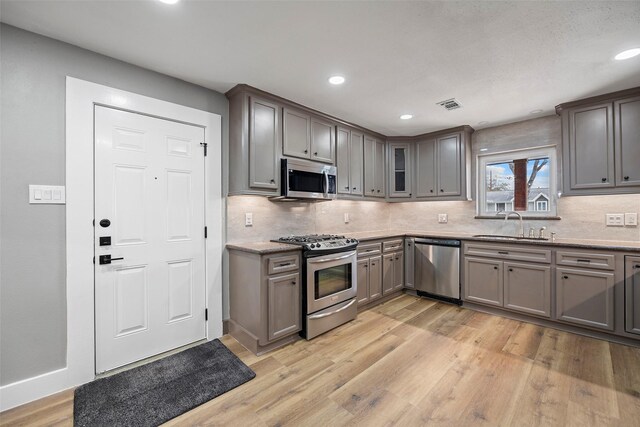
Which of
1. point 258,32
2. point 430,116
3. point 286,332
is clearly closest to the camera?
point 258,32

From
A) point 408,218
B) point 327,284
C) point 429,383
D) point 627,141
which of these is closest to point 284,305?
point 327,284

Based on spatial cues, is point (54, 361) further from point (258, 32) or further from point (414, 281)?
point (414, 281)

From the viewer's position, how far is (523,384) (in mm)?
1991

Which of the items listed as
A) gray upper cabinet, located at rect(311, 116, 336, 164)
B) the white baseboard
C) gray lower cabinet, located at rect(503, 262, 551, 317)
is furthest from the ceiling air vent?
the white baseboard

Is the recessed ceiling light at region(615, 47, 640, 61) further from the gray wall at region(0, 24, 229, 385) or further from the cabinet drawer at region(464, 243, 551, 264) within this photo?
the gray wall at region(0, 24, 229, 385)

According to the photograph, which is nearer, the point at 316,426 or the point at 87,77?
the point at 316,426

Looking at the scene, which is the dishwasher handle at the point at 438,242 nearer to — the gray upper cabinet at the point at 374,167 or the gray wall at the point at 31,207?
the gray upper cabinet at the point at 374,167

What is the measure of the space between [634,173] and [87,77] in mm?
5001

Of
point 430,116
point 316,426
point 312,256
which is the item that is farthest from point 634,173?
point 316,426

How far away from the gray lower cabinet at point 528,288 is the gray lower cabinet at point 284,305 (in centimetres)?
249

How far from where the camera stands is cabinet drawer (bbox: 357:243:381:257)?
3.38 meters

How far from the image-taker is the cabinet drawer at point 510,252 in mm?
2965

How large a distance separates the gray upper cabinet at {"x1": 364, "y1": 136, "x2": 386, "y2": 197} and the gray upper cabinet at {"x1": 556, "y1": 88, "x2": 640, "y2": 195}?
2171 mm

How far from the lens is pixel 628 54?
82.4 inches
